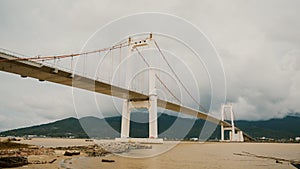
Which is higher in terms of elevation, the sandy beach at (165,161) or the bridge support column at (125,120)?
the bridge support column at (125,120)

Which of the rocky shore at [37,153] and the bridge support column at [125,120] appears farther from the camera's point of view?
the bridge support column at [125,120]

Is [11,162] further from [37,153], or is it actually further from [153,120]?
[153,120]

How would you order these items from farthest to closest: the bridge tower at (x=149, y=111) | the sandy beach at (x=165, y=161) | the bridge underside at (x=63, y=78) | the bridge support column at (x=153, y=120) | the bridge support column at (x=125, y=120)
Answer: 1. the bridge support column at (x=125, y=120)
2. the bridge support column at (x=153, y=120)
3. the bridge tower at (x=149, y=111)
4. the bridge underside at (x=63, y=78)
5. the sandy beach at (x=165, y=161)

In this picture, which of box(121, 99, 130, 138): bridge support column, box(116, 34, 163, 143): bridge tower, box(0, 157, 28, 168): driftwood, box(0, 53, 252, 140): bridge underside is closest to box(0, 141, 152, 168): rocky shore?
box(0, 157, 28, 168): driftwood

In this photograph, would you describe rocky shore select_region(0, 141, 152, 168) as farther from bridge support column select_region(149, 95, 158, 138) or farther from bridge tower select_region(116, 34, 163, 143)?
bridge support column select_region(149, 95, 158, 138)

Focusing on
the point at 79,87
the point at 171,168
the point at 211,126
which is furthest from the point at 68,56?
the point at 211,126

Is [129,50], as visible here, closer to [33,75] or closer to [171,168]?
[33,75]

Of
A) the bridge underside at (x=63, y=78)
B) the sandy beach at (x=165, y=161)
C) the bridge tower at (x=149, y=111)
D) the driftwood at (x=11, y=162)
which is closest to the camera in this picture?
the driftwood at (x=11, y=162)

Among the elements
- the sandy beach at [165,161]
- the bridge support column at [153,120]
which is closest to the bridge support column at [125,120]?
the bridge support column at [153,120]

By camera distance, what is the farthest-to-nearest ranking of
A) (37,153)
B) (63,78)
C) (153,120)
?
(153,120) → (63,78) → (37,153)

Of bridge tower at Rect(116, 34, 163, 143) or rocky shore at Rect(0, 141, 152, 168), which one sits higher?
bridge tower at Rect(116, 34, 163, 143)

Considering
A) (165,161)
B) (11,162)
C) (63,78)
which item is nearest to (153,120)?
(63,78)

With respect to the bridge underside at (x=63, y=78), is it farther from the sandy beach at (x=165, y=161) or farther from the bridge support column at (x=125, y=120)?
the sandy beach at (x=165, y=161)

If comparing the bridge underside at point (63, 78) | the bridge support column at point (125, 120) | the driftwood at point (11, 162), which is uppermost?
the bridge underside at point (63, 78)
